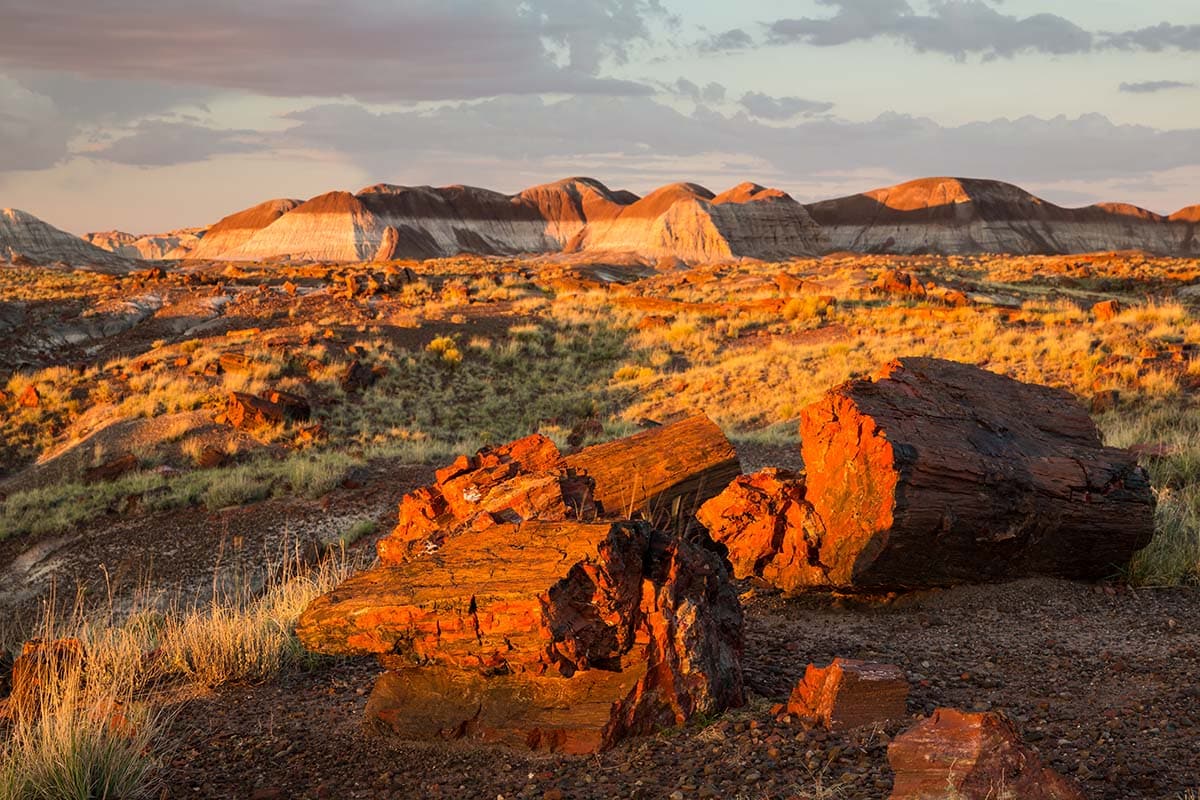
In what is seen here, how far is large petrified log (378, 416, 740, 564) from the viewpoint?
5.71 metres

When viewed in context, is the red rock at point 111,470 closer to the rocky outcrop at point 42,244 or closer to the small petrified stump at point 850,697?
the small petrified stump at point 850,697

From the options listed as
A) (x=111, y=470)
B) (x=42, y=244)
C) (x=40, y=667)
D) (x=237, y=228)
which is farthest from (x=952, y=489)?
(x=237, y=228)

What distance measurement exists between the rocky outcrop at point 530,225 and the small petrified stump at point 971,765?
7936 cm

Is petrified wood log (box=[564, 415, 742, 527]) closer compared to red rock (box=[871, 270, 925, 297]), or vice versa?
petrified wood log (box=[564, 415, 742, 527])

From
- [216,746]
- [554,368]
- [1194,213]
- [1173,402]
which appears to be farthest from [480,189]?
[216,746]

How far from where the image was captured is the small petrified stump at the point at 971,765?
315 centimetres

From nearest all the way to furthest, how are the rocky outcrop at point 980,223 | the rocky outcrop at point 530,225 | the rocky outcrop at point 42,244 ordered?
the rocky outcrop at point 530,225, the rocky outcrop at point 42,244, the rocky outcrop at point 980,223

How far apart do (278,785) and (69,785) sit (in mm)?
839

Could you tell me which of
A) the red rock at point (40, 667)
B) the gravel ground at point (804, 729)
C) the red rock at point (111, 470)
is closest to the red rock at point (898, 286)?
the red rock at point (111, 470)

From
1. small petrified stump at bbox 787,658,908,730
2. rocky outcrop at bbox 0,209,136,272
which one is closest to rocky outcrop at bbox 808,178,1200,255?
rocky outcrop at bbox 0,209,136,272

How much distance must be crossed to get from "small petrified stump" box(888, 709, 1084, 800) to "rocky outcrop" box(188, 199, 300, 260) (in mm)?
107133

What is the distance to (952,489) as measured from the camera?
6.39m

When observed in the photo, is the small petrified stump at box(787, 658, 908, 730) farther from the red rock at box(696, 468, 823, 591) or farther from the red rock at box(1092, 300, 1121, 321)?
the red rock at box(1092, 300, 1121, 321)

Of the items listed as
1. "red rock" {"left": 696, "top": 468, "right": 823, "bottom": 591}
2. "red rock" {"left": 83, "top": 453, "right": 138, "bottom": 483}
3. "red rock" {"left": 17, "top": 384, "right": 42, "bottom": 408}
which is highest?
"red rock" {"left": 696, "top": 468, "right": 823, "bottom": 591}
